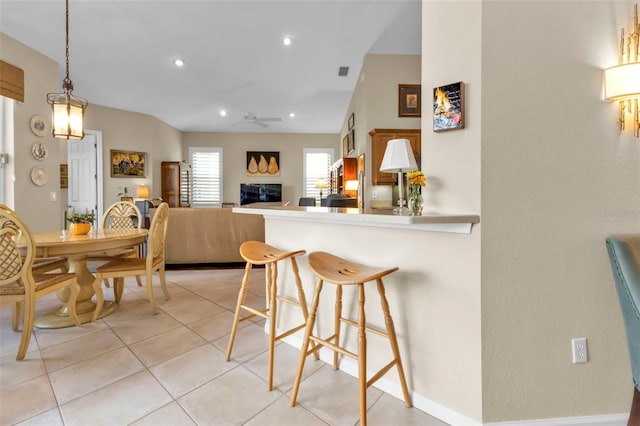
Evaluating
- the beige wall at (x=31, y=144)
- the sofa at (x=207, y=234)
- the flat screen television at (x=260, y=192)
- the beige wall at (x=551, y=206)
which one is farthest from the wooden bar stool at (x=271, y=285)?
the flat screen television at (x=260, y=192)

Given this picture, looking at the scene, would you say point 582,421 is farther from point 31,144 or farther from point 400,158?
point 31,144

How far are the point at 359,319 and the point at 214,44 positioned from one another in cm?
419

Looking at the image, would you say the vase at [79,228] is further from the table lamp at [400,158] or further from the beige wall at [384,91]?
the beige wall at [384,91]

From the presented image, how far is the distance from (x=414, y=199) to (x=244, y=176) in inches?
305

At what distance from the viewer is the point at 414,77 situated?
178 inches

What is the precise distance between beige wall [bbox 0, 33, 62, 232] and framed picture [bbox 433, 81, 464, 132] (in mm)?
5025

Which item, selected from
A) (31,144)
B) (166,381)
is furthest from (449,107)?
(31,144)

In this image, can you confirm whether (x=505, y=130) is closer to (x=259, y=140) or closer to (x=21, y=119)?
(x=21, y=119)

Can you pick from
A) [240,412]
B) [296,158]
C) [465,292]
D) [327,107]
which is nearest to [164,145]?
[296,158]

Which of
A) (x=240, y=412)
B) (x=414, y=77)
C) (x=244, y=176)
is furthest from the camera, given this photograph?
(x=244, y=176)

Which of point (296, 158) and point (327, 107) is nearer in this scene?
point (327, 107)

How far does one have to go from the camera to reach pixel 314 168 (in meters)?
8.88

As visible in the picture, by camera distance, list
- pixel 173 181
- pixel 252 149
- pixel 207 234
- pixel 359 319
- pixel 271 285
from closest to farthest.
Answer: pixel 359 319
pixel 271 285
pixel 207 234
pixel 173 181
pixel 252 149

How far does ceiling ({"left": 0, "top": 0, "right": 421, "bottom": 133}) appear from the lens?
3260 millimetres
